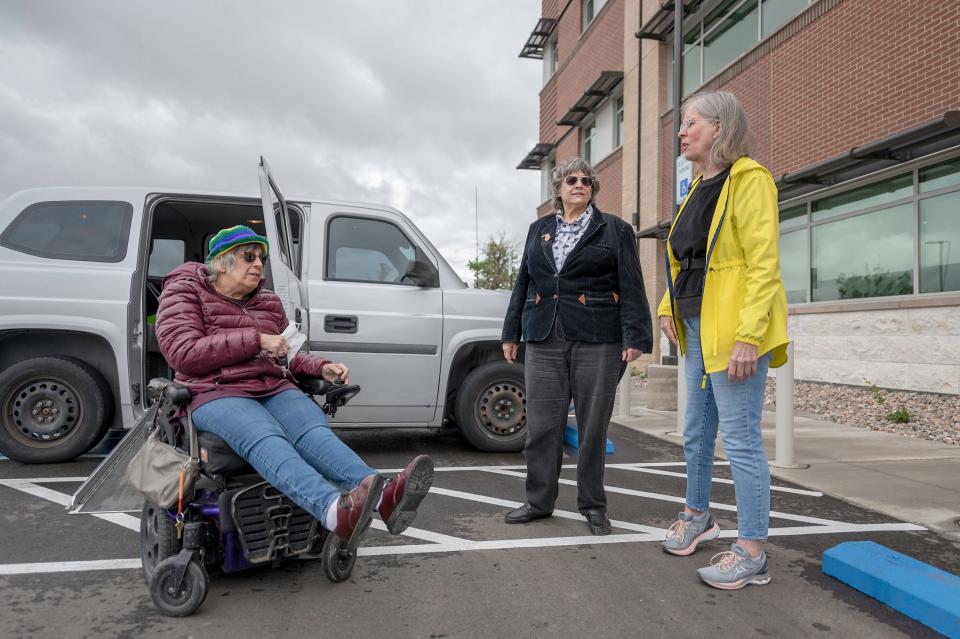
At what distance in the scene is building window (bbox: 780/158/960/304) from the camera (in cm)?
854

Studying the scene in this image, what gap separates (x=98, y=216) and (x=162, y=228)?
31.8 inches

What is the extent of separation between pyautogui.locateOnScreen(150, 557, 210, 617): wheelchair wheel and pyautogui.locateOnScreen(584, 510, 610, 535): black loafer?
1990 millimetres

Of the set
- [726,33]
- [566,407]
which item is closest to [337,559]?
[566,407]

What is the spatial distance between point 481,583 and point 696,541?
1129mm

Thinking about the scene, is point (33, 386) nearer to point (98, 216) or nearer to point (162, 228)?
point (98, 216)

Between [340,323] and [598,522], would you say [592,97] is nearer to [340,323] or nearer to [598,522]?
[340,323]

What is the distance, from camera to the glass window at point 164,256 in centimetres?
612

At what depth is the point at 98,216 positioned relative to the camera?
17.7 feet

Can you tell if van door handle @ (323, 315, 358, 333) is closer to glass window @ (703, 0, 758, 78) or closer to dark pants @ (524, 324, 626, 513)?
dark pants @ (524, 324, 626, 513)

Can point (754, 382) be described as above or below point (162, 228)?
below

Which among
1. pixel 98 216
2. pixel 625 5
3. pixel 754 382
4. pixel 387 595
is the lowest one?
pixel 387 595

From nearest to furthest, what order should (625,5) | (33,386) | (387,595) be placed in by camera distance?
(387,595) → (33,386) → (625,5)

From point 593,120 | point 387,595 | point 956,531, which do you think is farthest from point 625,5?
point 387,595

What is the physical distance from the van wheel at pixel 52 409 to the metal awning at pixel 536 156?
19581mm
